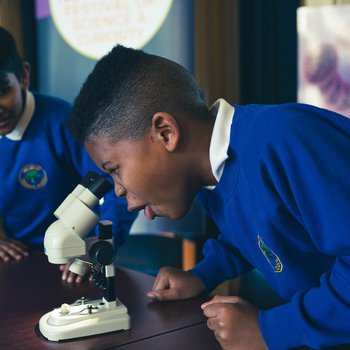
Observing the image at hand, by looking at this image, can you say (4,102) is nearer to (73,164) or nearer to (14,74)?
(14,74)

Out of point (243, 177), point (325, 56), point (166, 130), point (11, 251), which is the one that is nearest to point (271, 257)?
point (243, 177)

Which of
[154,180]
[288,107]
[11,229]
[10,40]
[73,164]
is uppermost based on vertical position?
[10,40]

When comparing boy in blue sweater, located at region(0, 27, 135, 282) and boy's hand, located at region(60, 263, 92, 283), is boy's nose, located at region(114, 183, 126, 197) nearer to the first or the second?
boy's hand, located at region(60, 263, 92, 283)

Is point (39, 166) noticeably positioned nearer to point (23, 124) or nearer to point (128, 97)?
point (23, 124)

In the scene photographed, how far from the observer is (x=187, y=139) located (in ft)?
3.50

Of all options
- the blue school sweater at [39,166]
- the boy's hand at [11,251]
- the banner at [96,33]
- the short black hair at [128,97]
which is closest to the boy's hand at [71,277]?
the boy's hand at [11,251]

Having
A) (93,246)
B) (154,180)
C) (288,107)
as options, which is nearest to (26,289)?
(93,246)

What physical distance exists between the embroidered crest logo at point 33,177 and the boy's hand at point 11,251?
22 cm

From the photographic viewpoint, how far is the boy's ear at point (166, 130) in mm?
1019

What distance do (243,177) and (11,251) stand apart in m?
0.89

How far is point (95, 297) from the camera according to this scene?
3.95ft

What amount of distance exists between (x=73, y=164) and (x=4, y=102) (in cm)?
33

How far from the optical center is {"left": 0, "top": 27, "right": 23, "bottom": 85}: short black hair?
160cm

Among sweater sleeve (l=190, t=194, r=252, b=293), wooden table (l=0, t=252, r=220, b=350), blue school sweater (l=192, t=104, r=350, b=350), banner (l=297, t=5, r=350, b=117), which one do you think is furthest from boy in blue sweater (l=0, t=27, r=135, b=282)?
banner (l=297, t=5, r=350, b=117)
